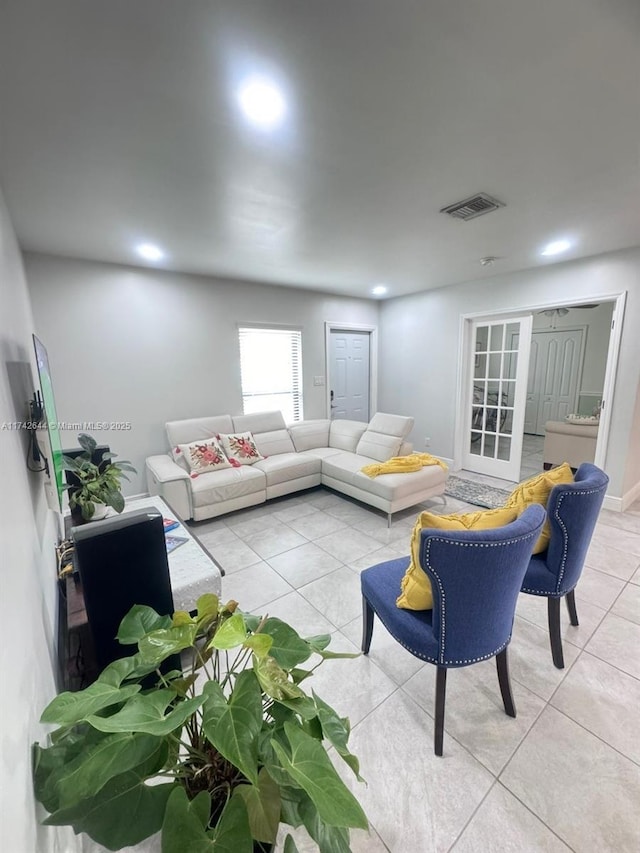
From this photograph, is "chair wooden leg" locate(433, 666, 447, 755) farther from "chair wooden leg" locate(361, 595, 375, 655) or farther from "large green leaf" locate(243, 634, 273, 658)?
"large green leaf" locate(243, 634, 273, 658)

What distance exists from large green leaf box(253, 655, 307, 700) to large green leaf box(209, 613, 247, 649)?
0.19ft

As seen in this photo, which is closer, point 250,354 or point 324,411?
point 250,354

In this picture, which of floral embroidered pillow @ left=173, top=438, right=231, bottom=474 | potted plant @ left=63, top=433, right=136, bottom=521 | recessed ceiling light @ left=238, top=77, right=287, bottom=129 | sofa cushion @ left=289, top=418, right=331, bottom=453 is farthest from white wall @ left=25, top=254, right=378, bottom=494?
recessed ceiling light @ left=238, top=77, right=287, bottom=129

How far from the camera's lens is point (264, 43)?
1.12 meters

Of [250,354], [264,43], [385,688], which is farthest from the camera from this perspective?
[250,354]

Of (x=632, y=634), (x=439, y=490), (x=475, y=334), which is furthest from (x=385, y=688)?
(x=475, y=334)

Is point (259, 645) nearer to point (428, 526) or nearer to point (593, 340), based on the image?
point (428, 526)

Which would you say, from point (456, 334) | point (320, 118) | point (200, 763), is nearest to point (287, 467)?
point (456, 334)

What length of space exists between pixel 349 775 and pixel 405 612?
590 millimetres

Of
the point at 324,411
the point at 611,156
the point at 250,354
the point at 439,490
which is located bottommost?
the point at 439,490

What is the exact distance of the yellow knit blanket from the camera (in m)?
3.44

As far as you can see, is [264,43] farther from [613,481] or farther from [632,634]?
[613,481]

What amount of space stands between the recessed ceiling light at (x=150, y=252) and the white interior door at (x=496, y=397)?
369 cm

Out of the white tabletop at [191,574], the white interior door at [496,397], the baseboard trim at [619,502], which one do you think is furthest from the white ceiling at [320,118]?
the baseboard trim at [619,502]
